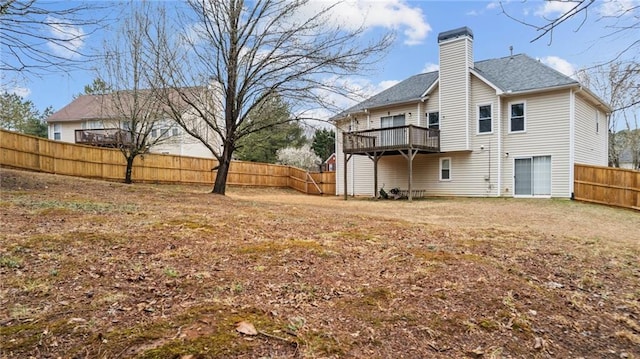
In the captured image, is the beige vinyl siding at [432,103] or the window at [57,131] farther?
the window at [57,131]

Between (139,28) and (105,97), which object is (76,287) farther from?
(105,97)

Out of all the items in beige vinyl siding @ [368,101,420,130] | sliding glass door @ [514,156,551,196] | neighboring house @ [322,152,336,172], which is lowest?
sliding glass door @ [514,156,551,196]

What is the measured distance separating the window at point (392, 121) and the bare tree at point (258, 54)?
9.14 meters

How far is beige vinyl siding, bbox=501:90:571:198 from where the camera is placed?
15.5 meters

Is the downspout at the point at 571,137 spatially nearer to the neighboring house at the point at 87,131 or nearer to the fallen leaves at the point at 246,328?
the fallen leaves at the point at 246,328

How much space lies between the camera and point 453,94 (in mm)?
17797

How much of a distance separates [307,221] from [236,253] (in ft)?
9.50

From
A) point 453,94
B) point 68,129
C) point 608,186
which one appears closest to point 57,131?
point 68,129

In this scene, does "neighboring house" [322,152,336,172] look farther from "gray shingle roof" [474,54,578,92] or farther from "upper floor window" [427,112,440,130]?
"gray shingle roof" [474,54,578,92]

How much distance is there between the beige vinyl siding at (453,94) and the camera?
17469mm

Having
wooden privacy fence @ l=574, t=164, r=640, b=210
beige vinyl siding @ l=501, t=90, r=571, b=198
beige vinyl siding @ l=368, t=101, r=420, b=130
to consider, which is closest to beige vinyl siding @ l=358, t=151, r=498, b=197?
beige vinyl siding @ l=501, t=90, r=571, b=198

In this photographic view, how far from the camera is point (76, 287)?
2.83 m

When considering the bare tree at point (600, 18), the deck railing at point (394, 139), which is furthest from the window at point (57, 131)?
the bare tree at point (600, 18)

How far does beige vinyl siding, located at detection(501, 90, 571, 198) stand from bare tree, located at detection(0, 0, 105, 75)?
53.2ft
